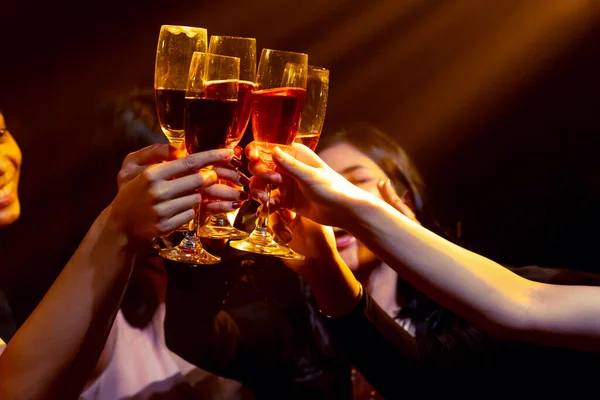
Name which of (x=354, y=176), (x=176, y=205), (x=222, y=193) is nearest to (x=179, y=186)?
(x=176, y=205)

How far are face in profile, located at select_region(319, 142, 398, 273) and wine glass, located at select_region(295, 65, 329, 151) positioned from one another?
943mm

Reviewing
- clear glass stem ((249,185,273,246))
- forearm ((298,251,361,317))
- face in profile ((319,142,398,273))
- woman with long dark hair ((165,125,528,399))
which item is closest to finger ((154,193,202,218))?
clear glass stem ((249,185,273,246))

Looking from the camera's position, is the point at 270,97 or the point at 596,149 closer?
the point at 270,97

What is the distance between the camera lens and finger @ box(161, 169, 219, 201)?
1.38 metres

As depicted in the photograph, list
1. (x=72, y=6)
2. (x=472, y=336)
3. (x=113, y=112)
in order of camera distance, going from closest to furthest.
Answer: (x=472, y=336), (x=113, y=112), (x=72, y=6)

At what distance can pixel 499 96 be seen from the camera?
2.76m

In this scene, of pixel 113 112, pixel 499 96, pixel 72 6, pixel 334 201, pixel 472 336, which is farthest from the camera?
pixel 72 6

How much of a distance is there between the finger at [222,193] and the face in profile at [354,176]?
108cm

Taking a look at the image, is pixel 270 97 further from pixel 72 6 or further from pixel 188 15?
pixel 72 6

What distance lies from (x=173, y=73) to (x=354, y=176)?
1.18m

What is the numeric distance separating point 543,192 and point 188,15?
1733 mm

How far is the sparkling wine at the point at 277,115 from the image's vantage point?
1468 millimetres

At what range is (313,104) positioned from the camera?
5.24ft

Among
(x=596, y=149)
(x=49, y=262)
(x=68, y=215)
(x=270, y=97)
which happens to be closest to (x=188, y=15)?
(x=68, y=215)
